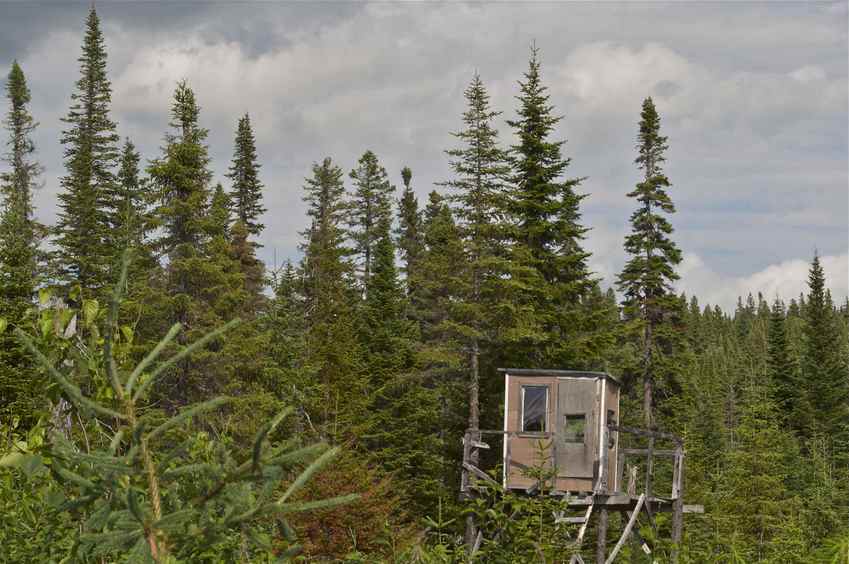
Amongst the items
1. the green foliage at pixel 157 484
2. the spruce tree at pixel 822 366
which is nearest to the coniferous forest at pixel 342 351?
the green foliage at pixel 157 484

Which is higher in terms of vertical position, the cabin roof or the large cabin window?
the cabin roof

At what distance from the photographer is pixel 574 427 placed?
71.3ft

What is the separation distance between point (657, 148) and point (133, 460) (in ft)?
134

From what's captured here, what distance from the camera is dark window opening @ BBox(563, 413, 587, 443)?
2144 cm

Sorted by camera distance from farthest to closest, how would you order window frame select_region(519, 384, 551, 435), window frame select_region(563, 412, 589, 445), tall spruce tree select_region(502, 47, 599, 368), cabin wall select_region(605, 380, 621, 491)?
tall spruce tree select_region(502, 47, 599, 368) < window frame select_region(519, 384, 551, 435) < cabin wall select_region(605, 380, 621, 491) < window frame select_region(563, 412, 589, 445)

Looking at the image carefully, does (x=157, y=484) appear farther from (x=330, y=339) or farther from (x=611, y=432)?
(x=330, y=339)

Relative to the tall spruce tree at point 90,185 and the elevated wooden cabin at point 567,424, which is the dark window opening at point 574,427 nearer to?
the elevated wooden cabin at point 567,424

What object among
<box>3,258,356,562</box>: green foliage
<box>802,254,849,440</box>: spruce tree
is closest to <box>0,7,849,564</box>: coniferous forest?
<box>3,258,356,562</box>: green foliage

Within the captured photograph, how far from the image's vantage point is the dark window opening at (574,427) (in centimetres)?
2144

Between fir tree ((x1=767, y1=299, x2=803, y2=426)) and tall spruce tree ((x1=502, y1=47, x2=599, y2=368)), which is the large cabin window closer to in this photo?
tall spruce tree ((x1=502, y1=47, x2=599, y2=368))

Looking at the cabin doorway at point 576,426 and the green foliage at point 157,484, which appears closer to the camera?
the green foliage at point 157,484

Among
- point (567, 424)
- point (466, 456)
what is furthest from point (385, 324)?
point (466, 456)

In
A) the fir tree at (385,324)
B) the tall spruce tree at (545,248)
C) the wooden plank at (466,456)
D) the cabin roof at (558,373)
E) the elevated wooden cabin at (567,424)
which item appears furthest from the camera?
the fir tree at (385,324)

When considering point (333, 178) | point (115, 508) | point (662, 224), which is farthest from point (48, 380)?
point (333, 178)
